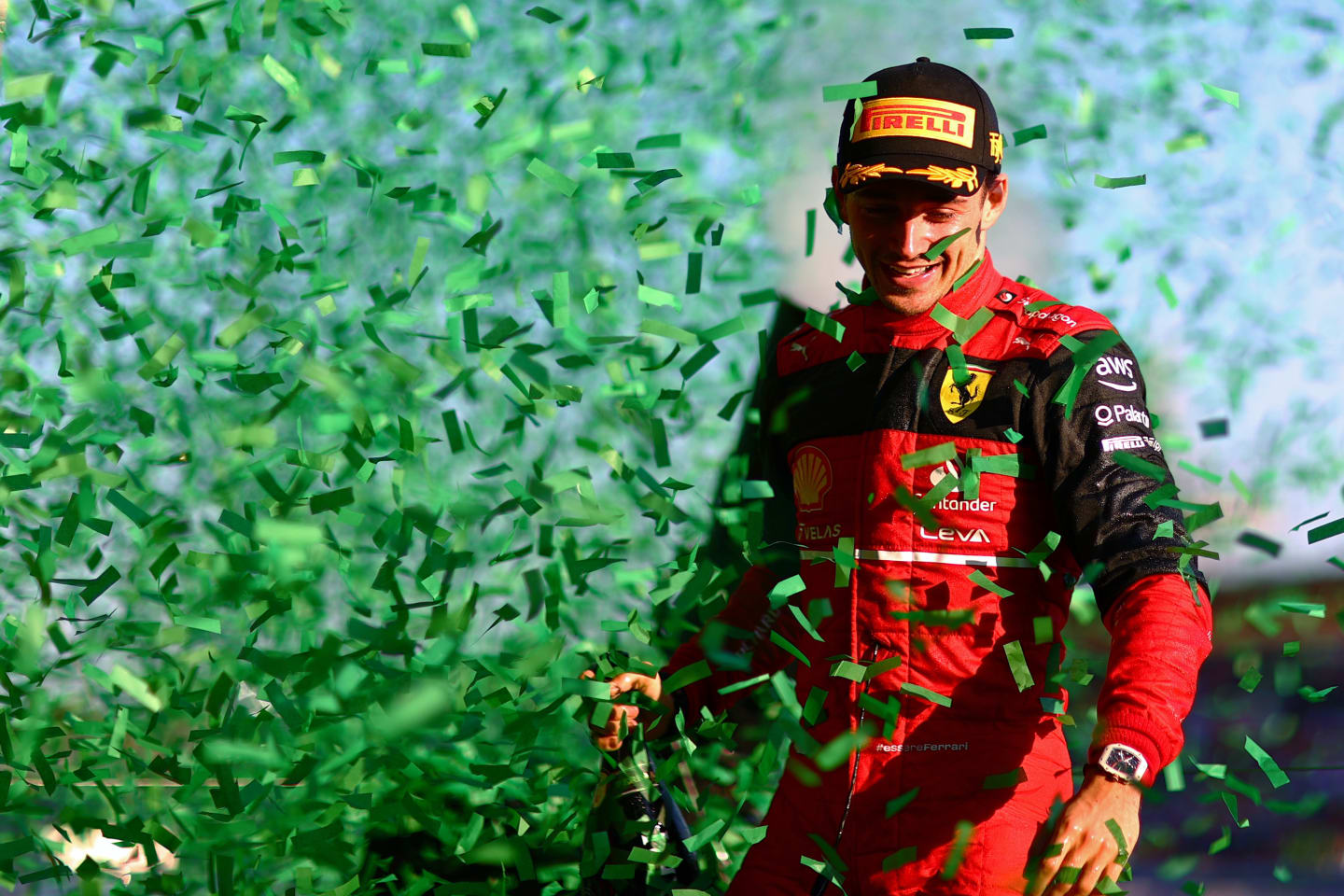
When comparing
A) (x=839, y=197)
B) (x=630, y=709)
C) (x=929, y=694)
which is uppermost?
(x=839, y=197)

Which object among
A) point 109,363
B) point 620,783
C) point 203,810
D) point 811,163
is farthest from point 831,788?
point 811,163

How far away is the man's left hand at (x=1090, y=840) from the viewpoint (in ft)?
7.41

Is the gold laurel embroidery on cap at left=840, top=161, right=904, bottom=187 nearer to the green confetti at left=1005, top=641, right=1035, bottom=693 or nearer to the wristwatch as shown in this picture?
the green confetti at left=1005, top=641, right=1035, bottom=693

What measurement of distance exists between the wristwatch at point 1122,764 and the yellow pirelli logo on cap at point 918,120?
52.1 inches

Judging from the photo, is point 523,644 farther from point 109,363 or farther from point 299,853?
point 109,363

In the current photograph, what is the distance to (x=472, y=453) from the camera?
393cm

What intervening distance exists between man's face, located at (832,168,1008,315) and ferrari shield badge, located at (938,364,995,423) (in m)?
0.19

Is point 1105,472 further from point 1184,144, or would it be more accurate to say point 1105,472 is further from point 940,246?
point 1184,144

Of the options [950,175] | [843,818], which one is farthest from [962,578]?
[950,175]

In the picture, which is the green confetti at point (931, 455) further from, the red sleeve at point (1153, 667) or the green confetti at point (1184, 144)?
the green confetti at point (1184, 144)

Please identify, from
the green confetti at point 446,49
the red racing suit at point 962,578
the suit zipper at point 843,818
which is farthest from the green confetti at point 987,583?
the green confetti at point 446,49

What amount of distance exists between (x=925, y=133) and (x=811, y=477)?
0.83m

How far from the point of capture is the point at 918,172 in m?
2.78

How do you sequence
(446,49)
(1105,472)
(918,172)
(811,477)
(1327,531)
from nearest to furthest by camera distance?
(1105,472), (918,172), (1327,531), (811,477), (446,49)
